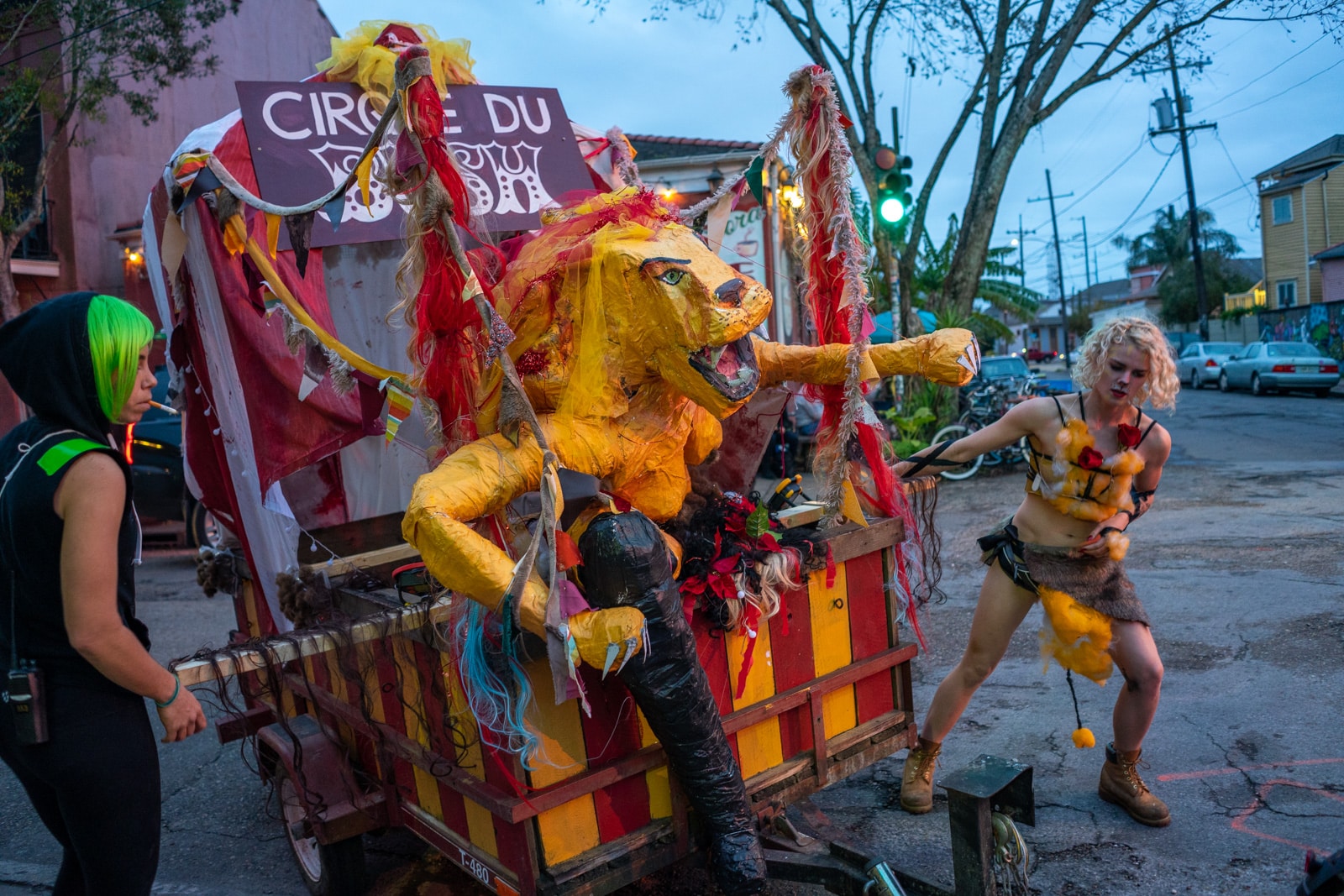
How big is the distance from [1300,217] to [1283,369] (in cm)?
1557

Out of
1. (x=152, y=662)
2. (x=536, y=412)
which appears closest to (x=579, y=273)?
(x=536, y=412)

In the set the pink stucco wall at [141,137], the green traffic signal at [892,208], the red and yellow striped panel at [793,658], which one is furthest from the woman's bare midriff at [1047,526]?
the pink stucco wall at [141,137]

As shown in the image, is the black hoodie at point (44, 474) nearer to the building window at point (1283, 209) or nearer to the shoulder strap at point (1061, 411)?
the shoulder strap at point (1061, 411)

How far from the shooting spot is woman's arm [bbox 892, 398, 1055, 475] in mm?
3324

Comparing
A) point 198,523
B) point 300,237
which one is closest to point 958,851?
point 300,237

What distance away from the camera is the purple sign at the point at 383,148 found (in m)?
3.79

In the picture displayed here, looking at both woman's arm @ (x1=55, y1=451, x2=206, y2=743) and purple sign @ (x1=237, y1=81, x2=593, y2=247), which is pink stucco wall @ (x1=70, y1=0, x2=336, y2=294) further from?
woman's arm @ (x1=55, y1=451, x2=206, y2=743)

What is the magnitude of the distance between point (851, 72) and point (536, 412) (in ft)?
35.7

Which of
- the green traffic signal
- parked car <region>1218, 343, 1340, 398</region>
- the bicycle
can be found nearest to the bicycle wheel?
the bicycle

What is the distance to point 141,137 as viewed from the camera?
56.3 ft

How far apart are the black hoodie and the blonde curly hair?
3.08 m

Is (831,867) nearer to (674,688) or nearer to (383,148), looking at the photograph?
(674,688)

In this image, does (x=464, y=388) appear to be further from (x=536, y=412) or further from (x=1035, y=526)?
(x=1035, y=526)

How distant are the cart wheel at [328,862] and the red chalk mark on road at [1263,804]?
305 centimetres
